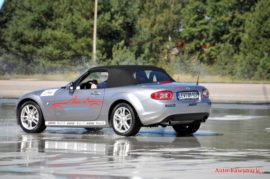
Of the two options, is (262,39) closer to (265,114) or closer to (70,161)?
(265,114)

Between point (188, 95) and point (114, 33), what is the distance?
2370 inches

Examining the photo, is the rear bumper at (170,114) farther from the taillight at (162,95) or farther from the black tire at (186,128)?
the black tire at (186,128)

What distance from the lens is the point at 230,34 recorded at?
77875 mm

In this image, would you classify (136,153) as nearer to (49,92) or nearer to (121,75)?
(121,75)

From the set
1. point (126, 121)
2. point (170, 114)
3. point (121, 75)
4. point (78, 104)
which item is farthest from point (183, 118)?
point (78, 104)

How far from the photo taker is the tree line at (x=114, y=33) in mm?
68438

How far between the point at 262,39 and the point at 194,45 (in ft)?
53.9

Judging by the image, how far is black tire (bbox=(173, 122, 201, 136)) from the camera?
15.8m

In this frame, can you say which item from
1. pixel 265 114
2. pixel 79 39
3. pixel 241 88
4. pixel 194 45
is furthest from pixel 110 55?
pixel 265 114

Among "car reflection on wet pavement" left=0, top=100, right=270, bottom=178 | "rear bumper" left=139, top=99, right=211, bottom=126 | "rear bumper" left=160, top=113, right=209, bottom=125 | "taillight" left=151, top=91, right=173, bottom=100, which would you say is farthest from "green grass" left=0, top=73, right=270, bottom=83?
"taillight" left=151, top=91, right=173, bottom=100

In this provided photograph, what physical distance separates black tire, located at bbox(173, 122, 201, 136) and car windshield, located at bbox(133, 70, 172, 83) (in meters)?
1.10

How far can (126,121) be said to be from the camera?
14.8m

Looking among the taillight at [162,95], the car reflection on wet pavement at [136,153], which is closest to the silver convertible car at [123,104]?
the taillight at [162,95]

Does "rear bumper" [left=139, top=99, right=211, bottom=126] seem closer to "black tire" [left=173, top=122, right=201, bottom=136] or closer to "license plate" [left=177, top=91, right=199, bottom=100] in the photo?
"license plate" [left=177, top=91, right=199, bottom=100]
